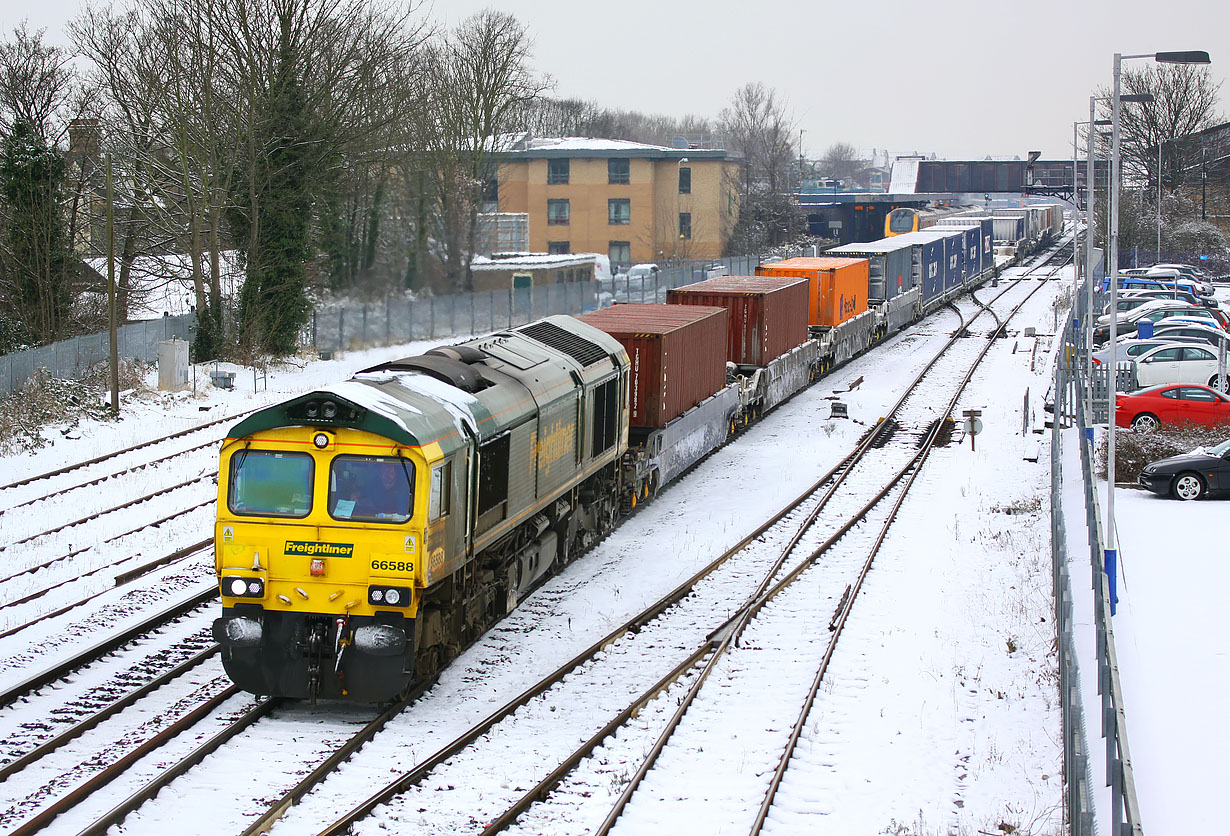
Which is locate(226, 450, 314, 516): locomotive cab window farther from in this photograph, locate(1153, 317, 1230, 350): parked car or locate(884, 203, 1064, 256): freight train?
locate(884, 203, 1064, 256): freight train

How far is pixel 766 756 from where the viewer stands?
37.3 feet

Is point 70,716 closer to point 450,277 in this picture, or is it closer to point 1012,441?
point 1012,441

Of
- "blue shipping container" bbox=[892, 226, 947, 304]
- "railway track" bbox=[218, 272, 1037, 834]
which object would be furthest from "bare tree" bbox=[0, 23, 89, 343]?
"blue shipping container" bbox=[892, 226, 947, 304]

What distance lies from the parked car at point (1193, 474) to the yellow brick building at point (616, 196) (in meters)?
49.4

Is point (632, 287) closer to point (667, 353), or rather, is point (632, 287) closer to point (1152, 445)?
point (1152, 445)

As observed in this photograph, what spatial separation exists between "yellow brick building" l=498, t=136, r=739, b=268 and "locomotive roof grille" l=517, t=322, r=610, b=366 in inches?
2052

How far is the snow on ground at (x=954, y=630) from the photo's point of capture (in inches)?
421

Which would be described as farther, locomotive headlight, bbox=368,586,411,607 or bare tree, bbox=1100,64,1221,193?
bare tree, bbox=1100,64,1221,193

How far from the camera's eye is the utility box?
31000mm

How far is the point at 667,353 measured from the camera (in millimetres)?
21344

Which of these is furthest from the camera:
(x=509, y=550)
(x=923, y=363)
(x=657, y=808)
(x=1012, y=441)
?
(x=923, y=363)

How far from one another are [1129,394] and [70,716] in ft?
76.4

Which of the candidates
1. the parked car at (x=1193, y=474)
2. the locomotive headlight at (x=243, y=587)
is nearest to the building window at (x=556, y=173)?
the parked car at (x=1193, y=474)

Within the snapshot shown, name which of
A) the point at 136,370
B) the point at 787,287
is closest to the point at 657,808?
the point at 787,287
